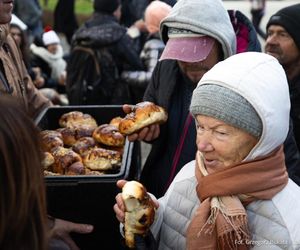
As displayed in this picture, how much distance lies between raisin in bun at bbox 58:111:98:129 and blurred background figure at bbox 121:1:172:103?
1666 mm

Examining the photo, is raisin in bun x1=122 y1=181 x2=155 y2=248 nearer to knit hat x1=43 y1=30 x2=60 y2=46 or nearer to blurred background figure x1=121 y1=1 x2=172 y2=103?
blurred background figure x1=121 y1=1 x2=172 y2=103

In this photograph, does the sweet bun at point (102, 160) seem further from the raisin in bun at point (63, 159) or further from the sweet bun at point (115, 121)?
the sweet bun at point (115, 121)

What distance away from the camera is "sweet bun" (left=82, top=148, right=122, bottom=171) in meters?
2.18

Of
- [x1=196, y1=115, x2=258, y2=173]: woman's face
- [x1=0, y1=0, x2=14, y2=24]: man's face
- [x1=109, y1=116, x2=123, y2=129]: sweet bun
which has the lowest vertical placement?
[x1=109, y1=116, x2=123, y2=129]: sweet bun

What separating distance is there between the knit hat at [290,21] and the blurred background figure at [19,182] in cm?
184

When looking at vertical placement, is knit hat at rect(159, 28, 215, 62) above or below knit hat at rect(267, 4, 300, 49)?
above

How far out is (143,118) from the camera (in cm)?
215

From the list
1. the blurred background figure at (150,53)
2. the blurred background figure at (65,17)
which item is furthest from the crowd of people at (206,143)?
the blurred background figure at (65,17)

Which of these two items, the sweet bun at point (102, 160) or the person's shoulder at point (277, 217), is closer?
the person's shoulder at point (277, 217)

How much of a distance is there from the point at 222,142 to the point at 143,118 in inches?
25.3

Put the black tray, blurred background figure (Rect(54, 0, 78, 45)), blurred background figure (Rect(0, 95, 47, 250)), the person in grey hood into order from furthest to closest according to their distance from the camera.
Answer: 1. blurred background figure (Rect(54, 0, 78, 45))
2. the person in grey hood
3. the black tray
4. blurred background figure (Rect(0, 95, 47, 250))

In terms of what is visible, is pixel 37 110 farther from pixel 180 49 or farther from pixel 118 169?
pixel 180 49

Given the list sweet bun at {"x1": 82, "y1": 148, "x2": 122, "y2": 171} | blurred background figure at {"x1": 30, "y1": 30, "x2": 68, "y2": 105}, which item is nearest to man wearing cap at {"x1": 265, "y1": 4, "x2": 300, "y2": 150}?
sweet bun at {"x1": 82, "y1": 148, "x2": 122, "y2": 171}

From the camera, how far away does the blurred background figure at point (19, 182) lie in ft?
3.50
